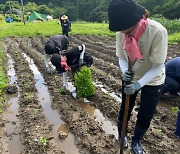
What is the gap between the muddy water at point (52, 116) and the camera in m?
4.20

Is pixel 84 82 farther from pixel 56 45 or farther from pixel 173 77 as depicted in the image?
pixel 173 77

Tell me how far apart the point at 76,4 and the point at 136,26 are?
198 feet

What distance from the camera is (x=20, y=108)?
18.8 ft

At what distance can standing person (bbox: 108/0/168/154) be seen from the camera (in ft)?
8.26

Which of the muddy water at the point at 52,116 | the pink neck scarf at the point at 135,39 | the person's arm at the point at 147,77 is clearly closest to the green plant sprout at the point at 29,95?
the muddy water at the point at 52,116

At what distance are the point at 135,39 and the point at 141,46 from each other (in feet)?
0.54

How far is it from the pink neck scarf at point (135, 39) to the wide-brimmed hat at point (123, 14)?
0.09 metres

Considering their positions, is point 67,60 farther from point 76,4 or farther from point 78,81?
point 76,4

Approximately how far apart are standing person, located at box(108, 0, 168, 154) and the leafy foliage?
2640 mm

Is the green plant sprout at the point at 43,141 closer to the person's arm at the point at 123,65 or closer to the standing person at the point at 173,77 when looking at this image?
the person's arm at the point at 123,65

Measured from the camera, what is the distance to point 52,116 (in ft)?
17.5

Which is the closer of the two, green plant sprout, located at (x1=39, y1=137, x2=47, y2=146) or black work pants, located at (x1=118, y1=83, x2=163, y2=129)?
black work pants, located at (x1=118, y1=83, x2=163, y2=129)

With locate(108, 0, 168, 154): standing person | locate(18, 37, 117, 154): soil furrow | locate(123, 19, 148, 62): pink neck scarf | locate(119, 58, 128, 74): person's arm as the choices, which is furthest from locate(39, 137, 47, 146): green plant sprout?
locate(123, 19, 148, 62): pink neck scarf

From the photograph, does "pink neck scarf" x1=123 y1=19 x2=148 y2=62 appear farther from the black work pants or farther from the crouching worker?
the crouching worker
